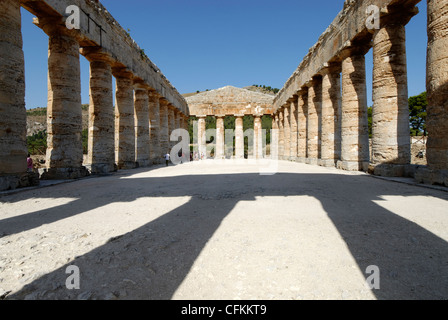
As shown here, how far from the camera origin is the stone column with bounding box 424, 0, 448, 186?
20.5 ft

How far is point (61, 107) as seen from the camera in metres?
9.11

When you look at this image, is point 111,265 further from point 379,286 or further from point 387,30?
point 387,30

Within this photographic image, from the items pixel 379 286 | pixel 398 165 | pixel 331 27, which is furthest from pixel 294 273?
pixel 331 27

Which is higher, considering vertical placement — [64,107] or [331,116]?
[331,116]

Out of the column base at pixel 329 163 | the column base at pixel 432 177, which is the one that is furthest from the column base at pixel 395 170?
the column base at pixel 329 163

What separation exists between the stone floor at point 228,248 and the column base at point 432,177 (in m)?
1.63

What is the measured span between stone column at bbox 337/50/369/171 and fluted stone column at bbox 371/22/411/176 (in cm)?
218

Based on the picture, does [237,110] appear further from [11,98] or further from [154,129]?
[11,98]

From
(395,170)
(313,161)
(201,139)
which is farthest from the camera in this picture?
(201,139)

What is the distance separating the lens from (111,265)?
2.44 meters

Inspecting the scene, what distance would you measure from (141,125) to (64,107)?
8008 millimetres

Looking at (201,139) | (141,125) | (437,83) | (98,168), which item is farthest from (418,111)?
(98,168)

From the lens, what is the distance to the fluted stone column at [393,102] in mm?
8578

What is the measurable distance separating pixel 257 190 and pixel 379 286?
423 cm
